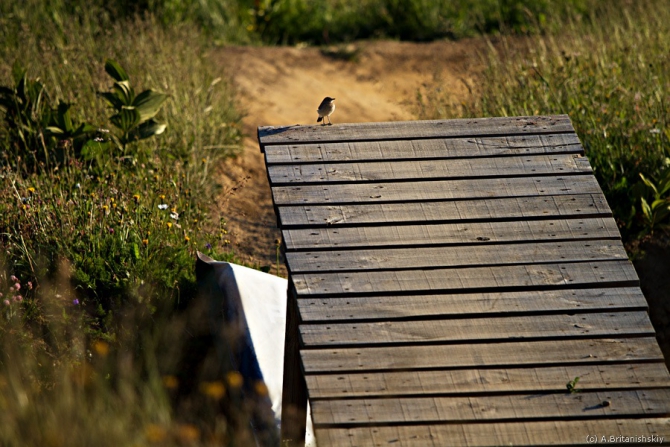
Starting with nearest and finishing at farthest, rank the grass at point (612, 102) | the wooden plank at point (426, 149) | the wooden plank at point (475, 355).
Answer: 1. the wooden plank at point (475, 355)
2. the wooden plank at point (426, 149)
3. the grass at point (612, 102)

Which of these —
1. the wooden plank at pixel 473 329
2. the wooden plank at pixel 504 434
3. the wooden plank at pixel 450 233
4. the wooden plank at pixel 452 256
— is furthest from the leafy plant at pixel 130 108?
the wooden plank at pixel 504 434

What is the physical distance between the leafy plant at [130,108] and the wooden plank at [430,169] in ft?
8.57

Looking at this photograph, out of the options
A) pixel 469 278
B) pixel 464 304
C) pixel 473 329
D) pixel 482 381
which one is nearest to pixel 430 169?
pixel 469 278

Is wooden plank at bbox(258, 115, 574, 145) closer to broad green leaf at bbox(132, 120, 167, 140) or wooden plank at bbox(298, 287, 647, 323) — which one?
wooden plank at bbox(298, 287, 647, 323)

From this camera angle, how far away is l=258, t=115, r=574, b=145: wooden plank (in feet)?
15.3

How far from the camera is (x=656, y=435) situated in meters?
3.61

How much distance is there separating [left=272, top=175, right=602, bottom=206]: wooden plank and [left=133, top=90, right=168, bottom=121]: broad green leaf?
277 cm

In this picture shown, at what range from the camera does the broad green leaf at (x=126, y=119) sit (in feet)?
21.6

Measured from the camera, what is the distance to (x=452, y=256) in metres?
4.16

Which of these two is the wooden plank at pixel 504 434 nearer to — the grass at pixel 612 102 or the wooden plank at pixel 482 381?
the wooden plank at pixel 482 381

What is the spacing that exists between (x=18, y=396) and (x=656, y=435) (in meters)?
2.77

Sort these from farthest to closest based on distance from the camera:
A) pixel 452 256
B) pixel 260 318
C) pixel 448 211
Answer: pixel 260 318, pixel 448 211, pixel 452 256

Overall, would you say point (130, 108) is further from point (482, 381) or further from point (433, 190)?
point (482, 381)

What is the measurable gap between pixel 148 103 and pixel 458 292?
12.3 ft
